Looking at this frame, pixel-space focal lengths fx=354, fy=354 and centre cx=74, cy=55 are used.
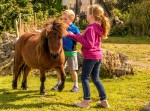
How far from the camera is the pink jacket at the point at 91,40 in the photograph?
654 centimetres

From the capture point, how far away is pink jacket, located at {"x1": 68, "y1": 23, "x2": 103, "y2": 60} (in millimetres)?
6543

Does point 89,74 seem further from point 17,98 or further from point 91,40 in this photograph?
point 17,98

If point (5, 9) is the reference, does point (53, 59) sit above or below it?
below

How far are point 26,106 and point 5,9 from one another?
13669mm

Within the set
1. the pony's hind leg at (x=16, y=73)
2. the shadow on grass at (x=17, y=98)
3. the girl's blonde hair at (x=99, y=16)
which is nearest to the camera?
the girl's blonde hair at (x=99, y=16)

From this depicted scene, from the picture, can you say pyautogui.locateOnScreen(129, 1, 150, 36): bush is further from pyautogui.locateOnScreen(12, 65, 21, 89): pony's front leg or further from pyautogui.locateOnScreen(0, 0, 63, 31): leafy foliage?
pyautogui.locateOnScreen(12, 65, 21, 89): pony's front leg

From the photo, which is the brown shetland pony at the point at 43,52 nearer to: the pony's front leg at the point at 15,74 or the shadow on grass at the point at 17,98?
the pony's front leg at the point at 15,74

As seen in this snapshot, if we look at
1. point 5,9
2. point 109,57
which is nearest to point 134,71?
point 109,57

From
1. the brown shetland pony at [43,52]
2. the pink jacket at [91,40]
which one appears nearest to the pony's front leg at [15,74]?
the brown shetland pony at [43,52]

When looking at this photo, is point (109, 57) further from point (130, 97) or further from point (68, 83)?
point (130, 97)

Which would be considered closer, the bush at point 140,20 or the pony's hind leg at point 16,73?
the pony's hind leg at point 16,73

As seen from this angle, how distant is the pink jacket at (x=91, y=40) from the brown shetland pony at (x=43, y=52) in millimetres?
515

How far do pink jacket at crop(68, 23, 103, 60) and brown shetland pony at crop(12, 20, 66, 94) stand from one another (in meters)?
0.51

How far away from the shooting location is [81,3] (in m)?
30.8
